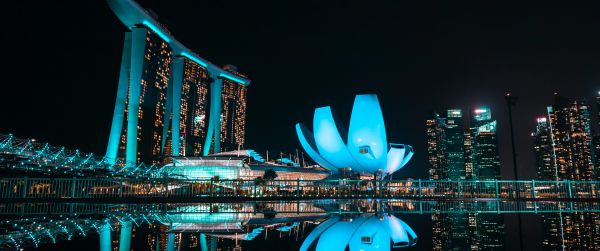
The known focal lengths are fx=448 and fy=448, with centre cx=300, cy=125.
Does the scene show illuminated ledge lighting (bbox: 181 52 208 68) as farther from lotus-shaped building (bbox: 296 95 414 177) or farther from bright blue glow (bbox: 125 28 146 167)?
lotus-shaped building (bbox: 296 95 414 177)

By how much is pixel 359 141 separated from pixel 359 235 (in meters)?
28.4

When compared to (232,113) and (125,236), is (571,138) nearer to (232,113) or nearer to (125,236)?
(232,113)

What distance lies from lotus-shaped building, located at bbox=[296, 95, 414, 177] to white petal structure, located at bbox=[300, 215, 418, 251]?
84.1 ft

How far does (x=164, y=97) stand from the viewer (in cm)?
7494

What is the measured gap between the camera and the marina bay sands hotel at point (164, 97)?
51.1 meters

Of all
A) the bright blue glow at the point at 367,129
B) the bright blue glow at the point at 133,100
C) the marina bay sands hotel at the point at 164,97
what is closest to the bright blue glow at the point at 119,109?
the marina bay sands hotel at the point at 164,97

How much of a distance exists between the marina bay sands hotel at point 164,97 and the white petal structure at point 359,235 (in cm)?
3876

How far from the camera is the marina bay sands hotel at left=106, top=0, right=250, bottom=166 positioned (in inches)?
2013

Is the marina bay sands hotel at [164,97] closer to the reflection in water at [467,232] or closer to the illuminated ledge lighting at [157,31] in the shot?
the illuminated ledge lighting at [157,31]

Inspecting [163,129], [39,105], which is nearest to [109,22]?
[39,105]

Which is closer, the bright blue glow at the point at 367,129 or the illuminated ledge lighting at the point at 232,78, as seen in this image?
the bright blue glow at the point at 367,129

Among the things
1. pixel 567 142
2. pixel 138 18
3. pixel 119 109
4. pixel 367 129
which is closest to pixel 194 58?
pixel 138 18

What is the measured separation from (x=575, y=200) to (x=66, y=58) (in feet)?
106

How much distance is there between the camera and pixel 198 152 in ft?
335
